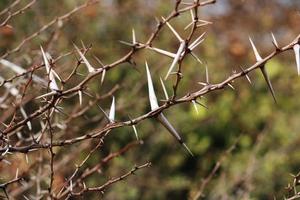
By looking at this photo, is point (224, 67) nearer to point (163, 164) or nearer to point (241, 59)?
point (241, 59)

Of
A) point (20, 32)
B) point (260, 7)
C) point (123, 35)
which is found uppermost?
point (20, 32)

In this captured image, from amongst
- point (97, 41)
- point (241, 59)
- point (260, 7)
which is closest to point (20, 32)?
point (97, 41)

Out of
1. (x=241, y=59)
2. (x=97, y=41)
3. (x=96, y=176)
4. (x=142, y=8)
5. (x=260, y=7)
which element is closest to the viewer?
(x=96, y=176)

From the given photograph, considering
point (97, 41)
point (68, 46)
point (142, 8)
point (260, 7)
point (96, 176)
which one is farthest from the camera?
point (260, 7)

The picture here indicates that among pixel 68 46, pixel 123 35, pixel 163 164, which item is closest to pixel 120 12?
pixel 123 35

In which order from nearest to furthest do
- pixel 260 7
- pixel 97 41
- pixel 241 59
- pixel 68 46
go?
pixel 68 46, pixel 97 41, pixel 241 59, pixel 260 7

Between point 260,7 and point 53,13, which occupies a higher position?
point 53,13

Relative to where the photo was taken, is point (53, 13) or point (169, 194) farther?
point (169, 194)

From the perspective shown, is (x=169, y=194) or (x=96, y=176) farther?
(x=169, y=194)

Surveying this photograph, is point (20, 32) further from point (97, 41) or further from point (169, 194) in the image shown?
point (169, 194)
